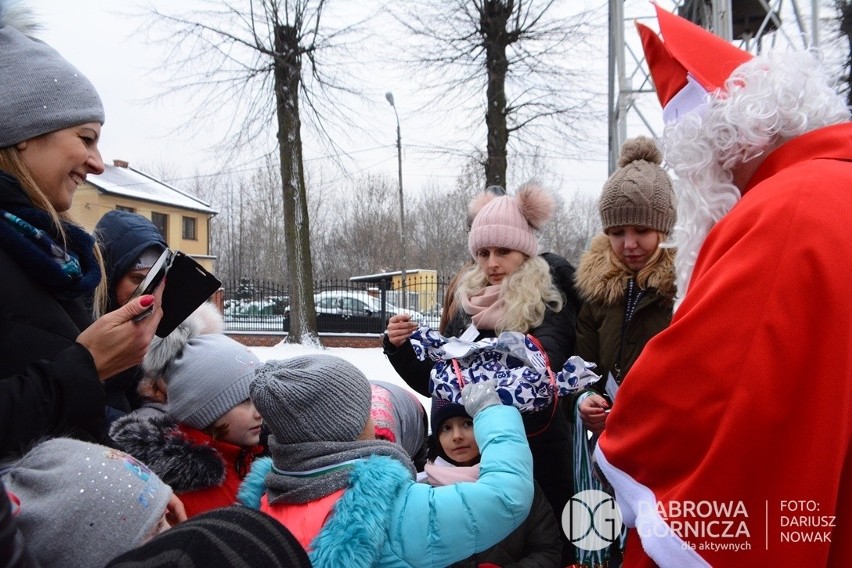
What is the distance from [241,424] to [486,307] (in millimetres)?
1119

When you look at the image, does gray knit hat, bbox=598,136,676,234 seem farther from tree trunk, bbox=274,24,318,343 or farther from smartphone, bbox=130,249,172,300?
tree trunk, bbox=274,24,318,343

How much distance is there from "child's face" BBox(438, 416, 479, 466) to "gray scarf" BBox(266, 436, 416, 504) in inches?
29.5

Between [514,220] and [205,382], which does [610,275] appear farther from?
[205,382]

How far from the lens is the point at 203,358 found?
2135 mm

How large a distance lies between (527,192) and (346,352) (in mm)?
10917

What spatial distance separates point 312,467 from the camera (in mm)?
1474

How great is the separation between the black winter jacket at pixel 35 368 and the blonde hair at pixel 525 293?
1.57m

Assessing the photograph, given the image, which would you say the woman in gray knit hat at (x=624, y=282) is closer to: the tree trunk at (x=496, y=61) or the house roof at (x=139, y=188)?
the tree trunk at (x=496, y=61)

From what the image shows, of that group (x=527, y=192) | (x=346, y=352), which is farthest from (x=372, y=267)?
(x=527, y=192)

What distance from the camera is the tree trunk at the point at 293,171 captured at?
45.6 ft

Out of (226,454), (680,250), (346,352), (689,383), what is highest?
(680,250)

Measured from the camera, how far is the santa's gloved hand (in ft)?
5.83

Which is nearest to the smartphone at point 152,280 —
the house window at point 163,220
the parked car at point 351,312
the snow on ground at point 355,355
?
the snow on ground at point 355,355

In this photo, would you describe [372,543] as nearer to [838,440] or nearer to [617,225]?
[838,440]
